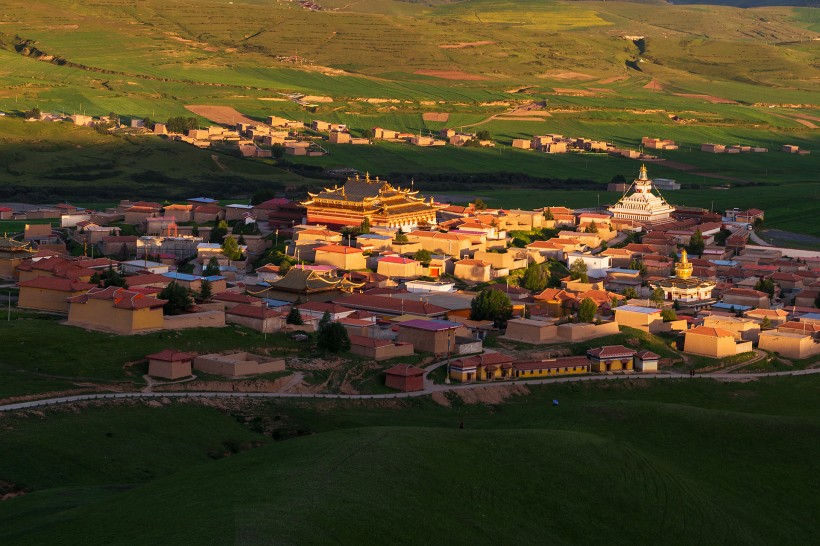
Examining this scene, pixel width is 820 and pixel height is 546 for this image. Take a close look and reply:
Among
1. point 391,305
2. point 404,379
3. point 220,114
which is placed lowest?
point 404,379

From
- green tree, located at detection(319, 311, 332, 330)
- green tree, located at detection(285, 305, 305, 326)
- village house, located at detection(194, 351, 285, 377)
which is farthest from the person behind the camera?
green tree, located at detection(285, 305, 305, 326)

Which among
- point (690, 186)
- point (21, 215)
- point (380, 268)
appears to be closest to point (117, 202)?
point (21, 215)

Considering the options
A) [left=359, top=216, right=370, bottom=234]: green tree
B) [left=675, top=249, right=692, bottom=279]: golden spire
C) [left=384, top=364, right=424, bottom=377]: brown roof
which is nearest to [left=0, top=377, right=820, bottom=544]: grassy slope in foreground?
[left=384, top=364, right=424, bottom=377]: brown roof

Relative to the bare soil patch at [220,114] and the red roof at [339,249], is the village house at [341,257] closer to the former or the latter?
the red roof at [339,249]

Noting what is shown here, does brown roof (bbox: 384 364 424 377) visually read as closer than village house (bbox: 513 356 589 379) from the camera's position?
Yes

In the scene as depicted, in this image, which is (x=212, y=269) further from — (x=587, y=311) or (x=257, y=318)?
(x=587, y=311)

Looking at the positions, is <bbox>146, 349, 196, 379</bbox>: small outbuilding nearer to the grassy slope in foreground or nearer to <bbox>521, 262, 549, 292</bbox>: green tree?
the grassy slope in foreground

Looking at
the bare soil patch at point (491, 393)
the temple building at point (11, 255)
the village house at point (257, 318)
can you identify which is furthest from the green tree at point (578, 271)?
the temple building at point (11, 255)

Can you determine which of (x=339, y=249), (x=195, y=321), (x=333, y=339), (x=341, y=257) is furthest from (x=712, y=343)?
(x=195, y=321)
